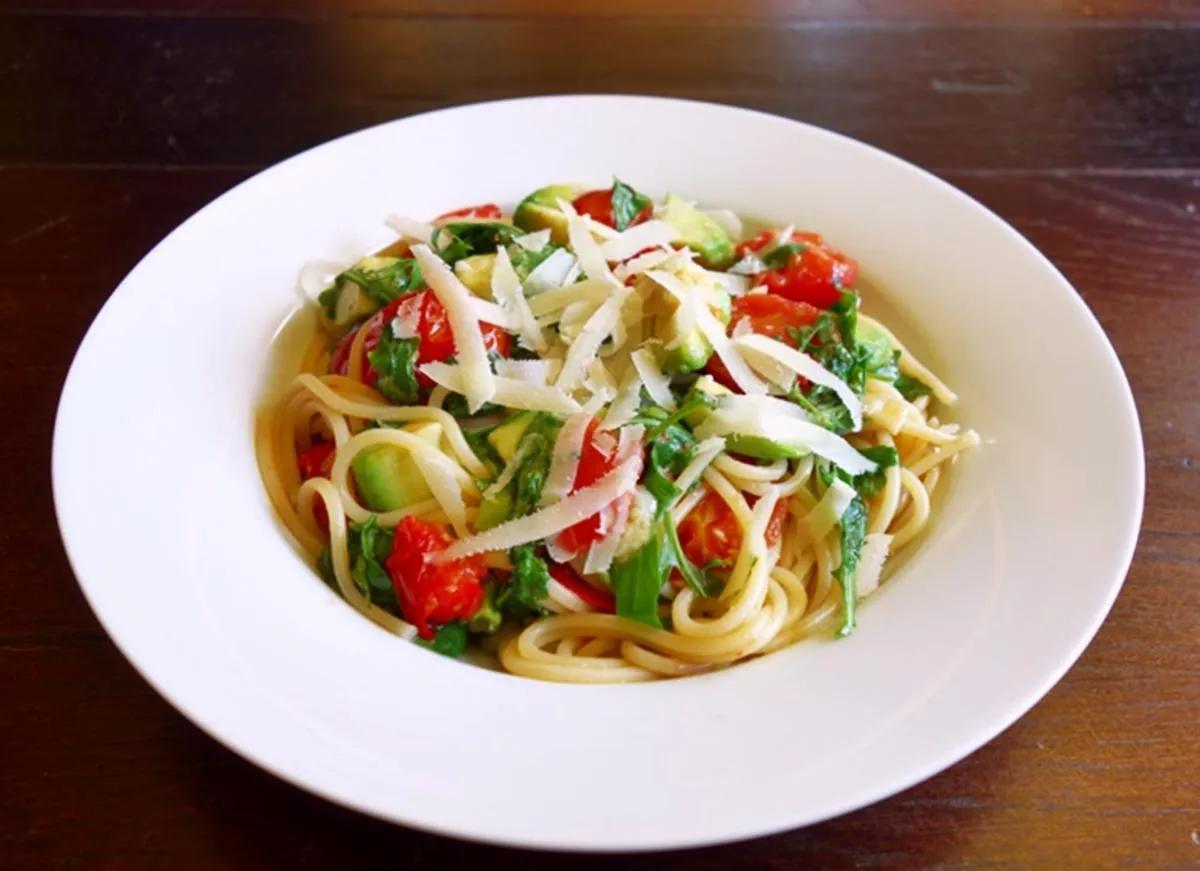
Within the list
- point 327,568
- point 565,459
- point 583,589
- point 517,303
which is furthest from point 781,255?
point 327,568

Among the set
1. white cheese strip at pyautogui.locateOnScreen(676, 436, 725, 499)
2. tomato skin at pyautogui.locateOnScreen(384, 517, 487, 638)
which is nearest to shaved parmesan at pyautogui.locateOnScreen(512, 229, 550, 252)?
white cheese strip at pyautogui.locateOnScreen(676, 436, 725, 499)

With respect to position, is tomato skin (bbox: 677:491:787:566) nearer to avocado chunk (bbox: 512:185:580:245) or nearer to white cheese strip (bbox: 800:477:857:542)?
white cheese strip (bbox: 800:477:857:542)

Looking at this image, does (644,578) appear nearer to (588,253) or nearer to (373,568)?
(373,568)

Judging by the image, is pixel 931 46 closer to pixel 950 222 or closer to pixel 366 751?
pixel 950 222

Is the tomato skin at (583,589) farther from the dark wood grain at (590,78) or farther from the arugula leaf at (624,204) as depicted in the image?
the dark wood grain at (590,78)

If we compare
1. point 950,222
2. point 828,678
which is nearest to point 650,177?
point 950,222

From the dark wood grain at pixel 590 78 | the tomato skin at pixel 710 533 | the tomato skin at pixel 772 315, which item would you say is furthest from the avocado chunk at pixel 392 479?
the dark wood grain at pixel 590 78
